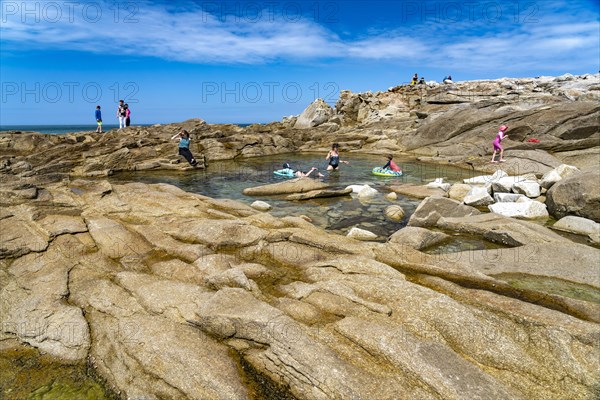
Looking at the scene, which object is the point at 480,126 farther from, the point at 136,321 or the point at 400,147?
the point at 136,321

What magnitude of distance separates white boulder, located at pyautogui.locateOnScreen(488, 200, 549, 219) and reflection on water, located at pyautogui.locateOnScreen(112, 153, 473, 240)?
4.09 metres

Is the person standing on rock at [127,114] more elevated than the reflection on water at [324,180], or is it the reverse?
the person standing on rock at [127,114]

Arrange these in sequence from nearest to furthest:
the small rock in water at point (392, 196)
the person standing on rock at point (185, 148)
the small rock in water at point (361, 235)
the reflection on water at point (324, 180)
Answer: the small rock in water at point (361, 235), the reflection on water at point (324, 180), the small rock in water at point (392, 196), the person standing on rock at point (185, 148)

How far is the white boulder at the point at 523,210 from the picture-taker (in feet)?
54.4

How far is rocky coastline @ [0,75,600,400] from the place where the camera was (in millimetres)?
6070

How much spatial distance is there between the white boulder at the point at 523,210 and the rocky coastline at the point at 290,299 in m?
0.09

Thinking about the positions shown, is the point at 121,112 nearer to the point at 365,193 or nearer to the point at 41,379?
the point at 365,193

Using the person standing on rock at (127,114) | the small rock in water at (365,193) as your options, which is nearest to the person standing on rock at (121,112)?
the person standing on rock at (127,114)

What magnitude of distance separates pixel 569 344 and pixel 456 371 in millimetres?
2467

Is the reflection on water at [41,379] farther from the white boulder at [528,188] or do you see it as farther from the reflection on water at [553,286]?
the white boulder at [528,188]

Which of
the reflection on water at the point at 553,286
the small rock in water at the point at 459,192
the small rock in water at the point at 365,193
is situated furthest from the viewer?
the small rock in water at the point at 365,193

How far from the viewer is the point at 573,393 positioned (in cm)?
584

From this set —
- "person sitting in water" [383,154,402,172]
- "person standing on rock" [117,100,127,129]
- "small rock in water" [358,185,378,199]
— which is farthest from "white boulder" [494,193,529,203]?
"person standing on rock" [117,100,127,129]

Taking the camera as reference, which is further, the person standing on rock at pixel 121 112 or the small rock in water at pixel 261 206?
the person standing on rock at pixel 121 112
